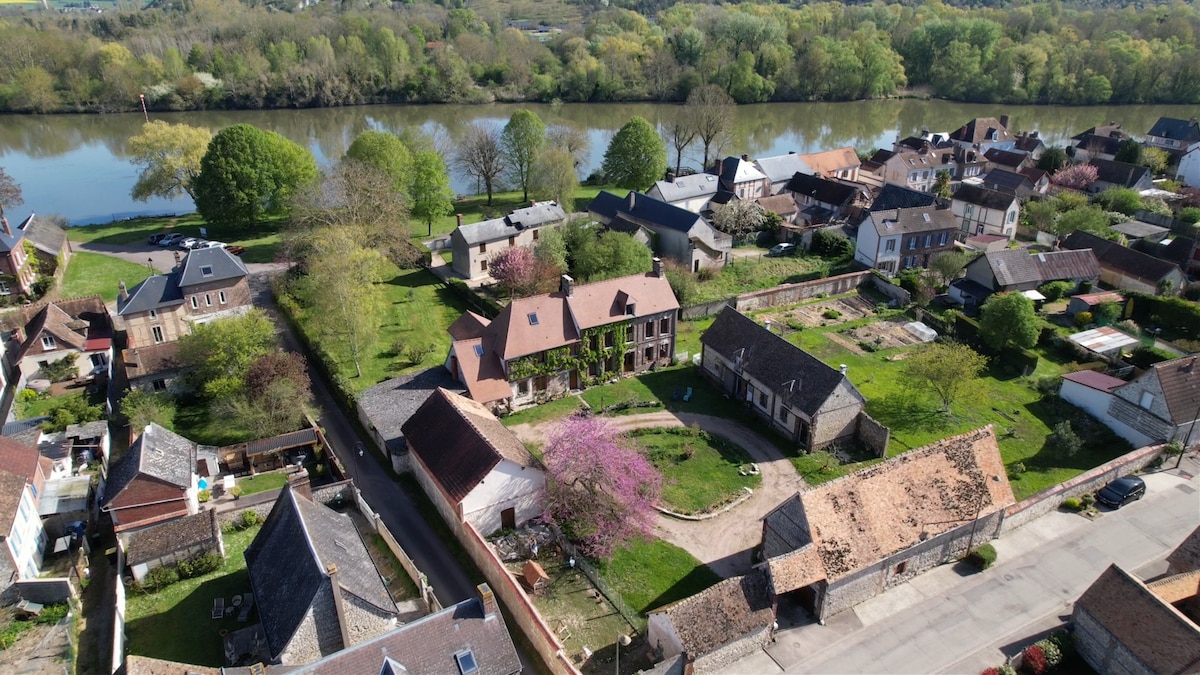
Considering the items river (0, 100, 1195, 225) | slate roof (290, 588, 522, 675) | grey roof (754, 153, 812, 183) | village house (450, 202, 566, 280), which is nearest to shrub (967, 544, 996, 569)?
slate roof (290, 588, 522, 675)

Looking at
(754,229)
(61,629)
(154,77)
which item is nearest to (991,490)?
(61,629)

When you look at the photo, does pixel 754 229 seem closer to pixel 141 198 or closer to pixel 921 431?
pixel 921 431

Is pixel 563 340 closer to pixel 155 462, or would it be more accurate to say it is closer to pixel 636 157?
pixel 155 462

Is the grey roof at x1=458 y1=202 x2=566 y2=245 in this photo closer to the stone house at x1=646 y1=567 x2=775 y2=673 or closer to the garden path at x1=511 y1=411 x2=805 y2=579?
the garden path at x1=511 y1=411 x2=805 y2=579

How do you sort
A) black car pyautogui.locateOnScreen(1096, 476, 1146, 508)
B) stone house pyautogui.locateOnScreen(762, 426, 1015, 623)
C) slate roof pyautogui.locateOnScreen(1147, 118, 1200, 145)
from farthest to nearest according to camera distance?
slate roof pyautogui.locateOnScreen(1147, 118, 1200, 145) < black car pyautogui.locateOnScreen(1096, 476, 1146, 508) < stone house pyautogui.locateOnScreen(762, 426, 1015, 623)

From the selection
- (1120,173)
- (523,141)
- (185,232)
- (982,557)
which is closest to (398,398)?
(982,557)

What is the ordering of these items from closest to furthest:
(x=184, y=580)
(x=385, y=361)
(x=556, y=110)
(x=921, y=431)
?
(x=184, y=580) < (x=921, y=431) < (x=385, y=361) < (x=556, y=110)
